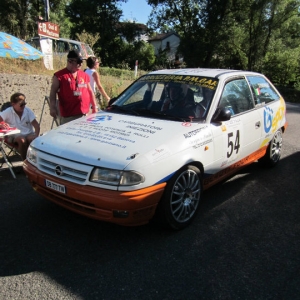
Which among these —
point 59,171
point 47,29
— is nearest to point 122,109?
point 59,171

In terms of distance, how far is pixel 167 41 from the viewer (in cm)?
6731

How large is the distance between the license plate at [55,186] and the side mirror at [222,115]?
1.91 meters

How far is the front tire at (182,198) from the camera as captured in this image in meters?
3.10

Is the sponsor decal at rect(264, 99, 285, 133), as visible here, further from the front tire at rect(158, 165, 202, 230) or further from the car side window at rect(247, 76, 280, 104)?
the front tire at rect(158, 165, 202, 230)

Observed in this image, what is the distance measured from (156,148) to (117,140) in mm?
427

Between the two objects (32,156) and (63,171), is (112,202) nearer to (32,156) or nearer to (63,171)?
(63,171)

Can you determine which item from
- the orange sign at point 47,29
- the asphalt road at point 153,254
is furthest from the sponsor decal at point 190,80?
the orange sign at point 47,29

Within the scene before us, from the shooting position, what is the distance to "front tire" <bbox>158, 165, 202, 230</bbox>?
3100 millimetres

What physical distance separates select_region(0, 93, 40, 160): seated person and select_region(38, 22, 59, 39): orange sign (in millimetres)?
2995

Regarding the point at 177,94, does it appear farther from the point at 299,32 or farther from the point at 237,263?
the point at 299,32

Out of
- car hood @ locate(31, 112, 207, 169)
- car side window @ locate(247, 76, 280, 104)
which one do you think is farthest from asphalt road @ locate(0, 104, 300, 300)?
car side window @ locate(247, 76, 280, 104)

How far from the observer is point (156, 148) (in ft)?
9.93

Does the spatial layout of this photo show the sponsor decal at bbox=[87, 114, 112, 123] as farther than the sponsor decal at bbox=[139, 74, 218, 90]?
No

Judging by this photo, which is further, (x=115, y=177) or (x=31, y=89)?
A: (x=31, y=89)
